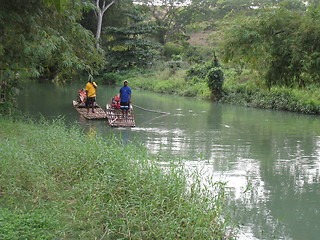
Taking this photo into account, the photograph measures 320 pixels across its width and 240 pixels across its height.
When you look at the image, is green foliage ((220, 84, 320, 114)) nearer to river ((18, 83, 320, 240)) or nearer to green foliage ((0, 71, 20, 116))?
river ((18, 83, 320, 240))

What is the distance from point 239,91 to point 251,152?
18753 mm

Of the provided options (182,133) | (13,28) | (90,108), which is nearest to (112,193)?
(13,28)

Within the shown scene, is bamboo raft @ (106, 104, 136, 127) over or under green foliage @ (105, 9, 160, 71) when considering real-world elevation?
under

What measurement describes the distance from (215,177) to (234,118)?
13072 mm

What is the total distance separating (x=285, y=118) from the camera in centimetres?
2291

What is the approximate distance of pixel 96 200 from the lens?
20.6 ft

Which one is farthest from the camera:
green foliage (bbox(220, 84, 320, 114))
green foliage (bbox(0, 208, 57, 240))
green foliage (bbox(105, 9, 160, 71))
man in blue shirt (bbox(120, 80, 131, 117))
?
green foliage (bbox(105, 9, 160, 71))

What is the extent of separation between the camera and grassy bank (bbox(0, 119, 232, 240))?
18.0 ft

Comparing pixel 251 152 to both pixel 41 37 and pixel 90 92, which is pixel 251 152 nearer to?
pixel 41 37

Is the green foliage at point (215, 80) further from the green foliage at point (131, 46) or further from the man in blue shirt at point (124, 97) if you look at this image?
the green foliage at point (131, 46)

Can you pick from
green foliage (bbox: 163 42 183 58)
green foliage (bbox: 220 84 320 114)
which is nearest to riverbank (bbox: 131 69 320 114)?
green foliage (bbox: 220 84 320 114)

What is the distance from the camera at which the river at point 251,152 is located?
7.38 meters

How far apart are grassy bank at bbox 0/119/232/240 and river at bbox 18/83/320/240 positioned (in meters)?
1.03

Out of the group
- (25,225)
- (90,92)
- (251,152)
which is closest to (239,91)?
(90,92)
